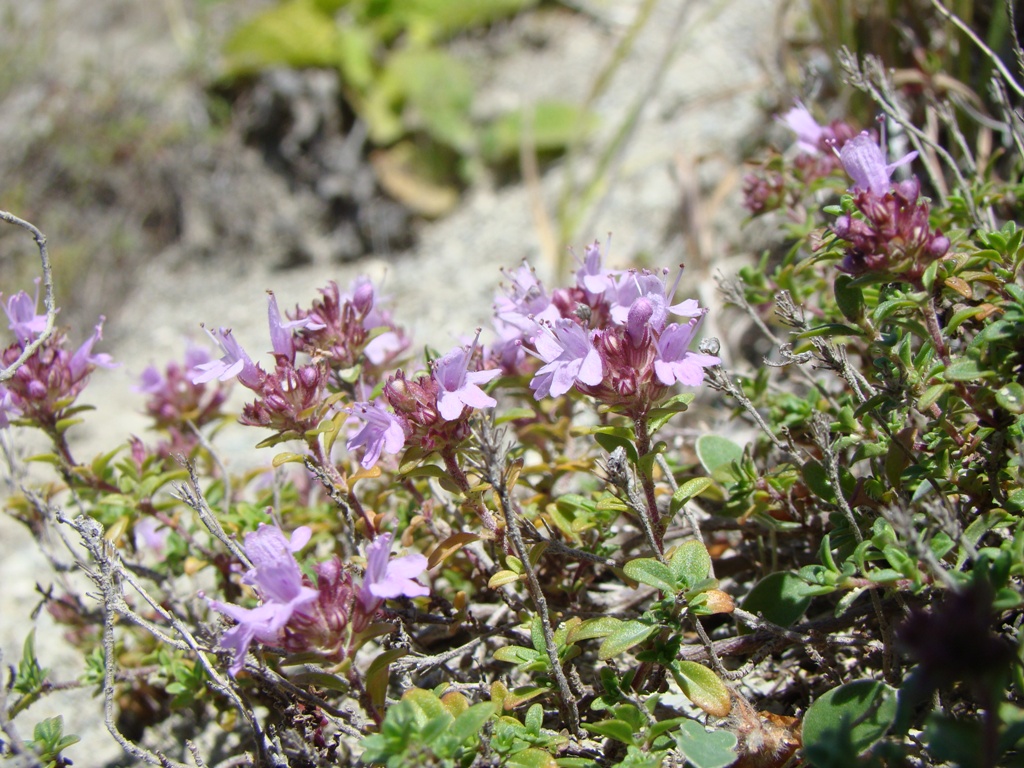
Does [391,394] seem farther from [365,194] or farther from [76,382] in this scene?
[365,194]

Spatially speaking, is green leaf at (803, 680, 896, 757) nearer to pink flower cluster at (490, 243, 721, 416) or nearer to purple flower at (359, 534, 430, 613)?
pink flower cluster at (490, 243, 721, 416)

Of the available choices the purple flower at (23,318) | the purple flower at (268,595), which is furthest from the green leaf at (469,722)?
the purple flower at (23,318)

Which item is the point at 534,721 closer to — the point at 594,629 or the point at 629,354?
the point at 594,629

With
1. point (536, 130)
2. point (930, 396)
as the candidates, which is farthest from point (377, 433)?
point (536, 130)

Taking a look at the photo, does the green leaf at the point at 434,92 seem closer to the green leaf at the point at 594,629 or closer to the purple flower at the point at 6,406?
the purple flower at the point at 6,406

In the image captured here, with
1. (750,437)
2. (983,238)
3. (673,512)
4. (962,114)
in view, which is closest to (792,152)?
(962,114)
